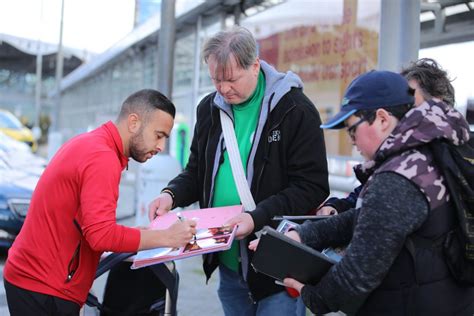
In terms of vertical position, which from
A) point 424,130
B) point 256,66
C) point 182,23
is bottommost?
point 424,130

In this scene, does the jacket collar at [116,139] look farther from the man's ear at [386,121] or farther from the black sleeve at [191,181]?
the man's ear at [386,121]

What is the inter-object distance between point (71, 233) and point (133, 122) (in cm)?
52

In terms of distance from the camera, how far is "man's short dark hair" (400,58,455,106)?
2145 mm

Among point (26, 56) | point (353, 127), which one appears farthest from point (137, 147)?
point (26, 56)

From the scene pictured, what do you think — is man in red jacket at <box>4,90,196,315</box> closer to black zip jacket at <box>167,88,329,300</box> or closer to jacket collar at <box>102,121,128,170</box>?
jacket collar at <box>102,121,128,170</box>

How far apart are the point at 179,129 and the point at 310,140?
8667 millimetres

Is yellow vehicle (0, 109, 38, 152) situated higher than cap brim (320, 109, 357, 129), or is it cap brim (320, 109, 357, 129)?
cap brim (320, 109, 357, 129)

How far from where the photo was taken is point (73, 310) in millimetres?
2148

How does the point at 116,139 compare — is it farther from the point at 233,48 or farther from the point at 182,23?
the point at 182,23

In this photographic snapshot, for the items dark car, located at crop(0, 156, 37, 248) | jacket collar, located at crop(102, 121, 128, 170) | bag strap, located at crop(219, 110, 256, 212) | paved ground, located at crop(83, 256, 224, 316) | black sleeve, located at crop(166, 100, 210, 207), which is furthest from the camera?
dark car, located at crop(0, 156, 37, 248)

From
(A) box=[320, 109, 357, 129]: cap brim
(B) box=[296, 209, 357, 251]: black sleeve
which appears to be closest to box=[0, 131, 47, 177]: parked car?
(B) box=[296, 209, 357, 251]: black sleeve

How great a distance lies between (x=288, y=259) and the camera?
175cm

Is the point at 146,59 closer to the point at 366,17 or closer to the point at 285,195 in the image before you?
the point at 366,17

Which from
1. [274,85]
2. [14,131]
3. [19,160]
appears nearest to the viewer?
[274,85]
